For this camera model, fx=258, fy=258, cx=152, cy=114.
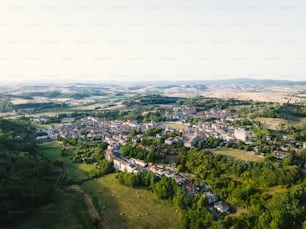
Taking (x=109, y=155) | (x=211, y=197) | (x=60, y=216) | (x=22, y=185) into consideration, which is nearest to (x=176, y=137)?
(x=109, y=155)

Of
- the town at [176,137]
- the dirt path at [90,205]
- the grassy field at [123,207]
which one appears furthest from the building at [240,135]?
the dirt path at [90,205]

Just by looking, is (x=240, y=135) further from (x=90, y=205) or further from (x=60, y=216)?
(x=60, y=216)

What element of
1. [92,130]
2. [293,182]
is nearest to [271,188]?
[293,182]

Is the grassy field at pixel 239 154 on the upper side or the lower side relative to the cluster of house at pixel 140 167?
upper

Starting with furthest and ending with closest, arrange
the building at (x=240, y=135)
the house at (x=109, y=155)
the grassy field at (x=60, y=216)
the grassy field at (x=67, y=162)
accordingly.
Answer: the building at (x=240, y=135), the house at (x=109, y=155), the grassy field at (x=67, y=162), the grassy field at (x=60, y=216)

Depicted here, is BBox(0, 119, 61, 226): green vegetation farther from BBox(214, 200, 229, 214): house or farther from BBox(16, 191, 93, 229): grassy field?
BBox(214, 200, 229, 214): house

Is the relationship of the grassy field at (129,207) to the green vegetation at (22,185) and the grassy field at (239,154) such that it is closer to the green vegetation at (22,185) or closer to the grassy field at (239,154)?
the green vegetation at (22,185)
